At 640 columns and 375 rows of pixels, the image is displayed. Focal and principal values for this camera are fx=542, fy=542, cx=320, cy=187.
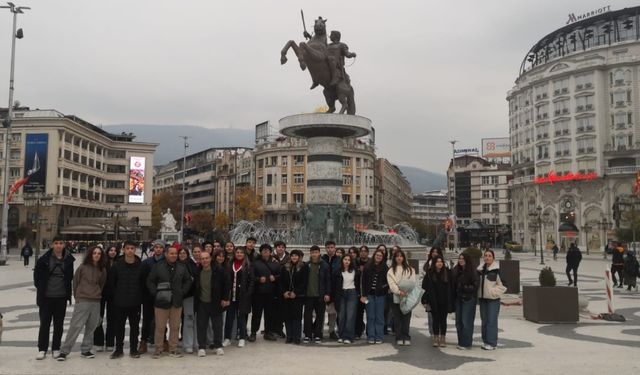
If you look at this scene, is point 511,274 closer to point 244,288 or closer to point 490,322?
point 490,322

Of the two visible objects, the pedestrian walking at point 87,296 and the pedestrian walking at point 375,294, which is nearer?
the pedestrian walking at point 87,296

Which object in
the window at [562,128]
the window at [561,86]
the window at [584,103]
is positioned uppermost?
the window at [561,86]

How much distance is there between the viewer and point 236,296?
393 inches

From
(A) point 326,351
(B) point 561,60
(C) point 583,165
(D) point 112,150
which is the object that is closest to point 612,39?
(B) point 561,60

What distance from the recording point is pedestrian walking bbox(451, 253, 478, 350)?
9.62 m

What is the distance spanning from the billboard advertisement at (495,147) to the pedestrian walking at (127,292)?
445ft

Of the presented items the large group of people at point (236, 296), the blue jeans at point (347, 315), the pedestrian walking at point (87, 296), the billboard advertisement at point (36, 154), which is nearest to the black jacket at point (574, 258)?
the large group of people at point (236, 296)

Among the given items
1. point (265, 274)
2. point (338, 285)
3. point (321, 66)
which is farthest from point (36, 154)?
point (338, 285)

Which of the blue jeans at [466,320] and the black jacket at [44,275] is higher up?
the black jacket at [44,275]

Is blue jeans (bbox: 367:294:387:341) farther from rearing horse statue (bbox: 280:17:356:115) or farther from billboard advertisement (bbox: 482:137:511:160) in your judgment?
billboard advertisement (bbox: 482:137:511:160)

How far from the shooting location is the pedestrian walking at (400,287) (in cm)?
1006

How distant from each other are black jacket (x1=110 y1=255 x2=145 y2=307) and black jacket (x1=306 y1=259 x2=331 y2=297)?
3.14 m

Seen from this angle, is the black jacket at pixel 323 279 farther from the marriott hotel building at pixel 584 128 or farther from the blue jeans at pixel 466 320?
the marriott hotel building at pixel 584 128

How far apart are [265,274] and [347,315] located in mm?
1750
